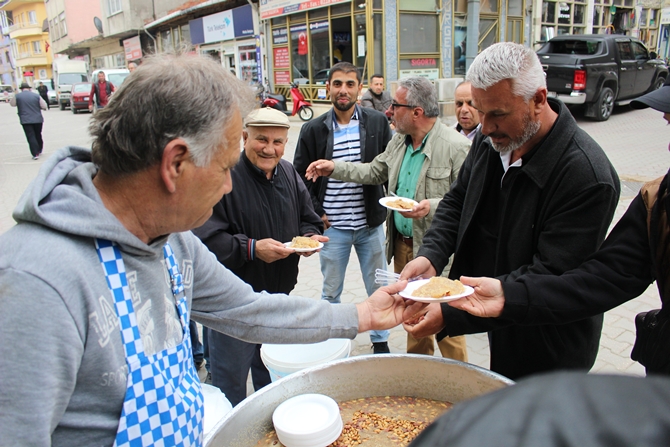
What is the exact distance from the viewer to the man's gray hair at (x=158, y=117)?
1079 mm

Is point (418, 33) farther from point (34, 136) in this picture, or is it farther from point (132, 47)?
point (132, 47)

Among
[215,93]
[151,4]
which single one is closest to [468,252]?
[215,93]

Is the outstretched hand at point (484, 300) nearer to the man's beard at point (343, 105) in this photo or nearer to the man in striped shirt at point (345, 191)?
the man in striped shirt at point (345, 191)

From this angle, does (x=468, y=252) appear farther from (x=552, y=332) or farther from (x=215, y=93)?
(x=215, y=93)

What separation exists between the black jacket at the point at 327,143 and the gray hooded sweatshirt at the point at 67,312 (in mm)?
2893

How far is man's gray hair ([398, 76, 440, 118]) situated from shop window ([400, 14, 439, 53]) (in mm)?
12730

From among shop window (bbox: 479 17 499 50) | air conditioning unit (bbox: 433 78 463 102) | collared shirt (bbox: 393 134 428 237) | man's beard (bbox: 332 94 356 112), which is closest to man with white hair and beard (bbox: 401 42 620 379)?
collared shirt (bbox: 393 134 428 237)

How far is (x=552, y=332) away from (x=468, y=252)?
1.89 ft

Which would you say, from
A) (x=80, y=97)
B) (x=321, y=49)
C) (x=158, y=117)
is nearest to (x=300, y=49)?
(x=321, y=49)

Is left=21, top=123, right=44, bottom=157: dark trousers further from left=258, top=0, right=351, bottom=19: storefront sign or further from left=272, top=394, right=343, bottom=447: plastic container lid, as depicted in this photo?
left=272, top=394, right=343, bottom=447: plastic container lid

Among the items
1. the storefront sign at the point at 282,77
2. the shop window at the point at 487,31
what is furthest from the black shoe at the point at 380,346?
the storefront sign at the point at 282,77

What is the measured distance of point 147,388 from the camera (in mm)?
1123

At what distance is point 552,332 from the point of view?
1.92 meters

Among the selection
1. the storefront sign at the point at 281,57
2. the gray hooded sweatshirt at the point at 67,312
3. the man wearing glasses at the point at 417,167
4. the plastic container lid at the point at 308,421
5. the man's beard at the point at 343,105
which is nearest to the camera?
the gray hooded sweatshirt at the point at 67,312
